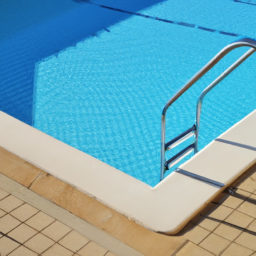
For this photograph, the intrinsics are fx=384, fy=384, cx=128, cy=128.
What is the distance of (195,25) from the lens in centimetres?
559

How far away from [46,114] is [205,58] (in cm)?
221

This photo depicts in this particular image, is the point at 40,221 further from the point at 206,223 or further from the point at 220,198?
the point at 220,198

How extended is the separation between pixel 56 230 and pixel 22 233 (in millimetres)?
174

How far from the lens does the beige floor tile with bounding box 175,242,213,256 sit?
182 cm

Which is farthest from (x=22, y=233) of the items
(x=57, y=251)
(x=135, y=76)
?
(x=135, y=76)

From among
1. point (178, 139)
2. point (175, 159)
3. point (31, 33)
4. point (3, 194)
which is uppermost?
point (178, 139)

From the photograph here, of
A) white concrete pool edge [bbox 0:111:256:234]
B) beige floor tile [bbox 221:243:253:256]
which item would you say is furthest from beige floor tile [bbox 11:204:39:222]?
beige floor tile [bbox 221:243:253:256]

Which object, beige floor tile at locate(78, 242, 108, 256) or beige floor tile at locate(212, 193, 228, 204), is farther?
beige floor tile at locate(212, 193, 228, 204)

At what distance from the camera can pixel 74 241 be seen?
193 centimetres

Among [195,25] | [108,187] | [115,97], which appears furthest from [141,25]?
[108,187]

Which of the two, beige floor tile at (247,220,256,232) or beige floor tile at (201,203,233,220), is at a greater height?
beige floor tile at (247,220,256,232)

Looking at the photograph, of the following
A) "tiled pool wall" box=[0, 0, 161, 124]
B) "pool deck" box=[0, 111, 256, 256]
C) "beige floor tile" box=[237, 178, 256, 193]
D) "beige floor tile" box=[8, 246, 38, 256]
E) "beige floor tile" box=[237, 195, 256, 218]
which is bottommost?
"tiled pool wall" box=[0, 0, 161, 124]

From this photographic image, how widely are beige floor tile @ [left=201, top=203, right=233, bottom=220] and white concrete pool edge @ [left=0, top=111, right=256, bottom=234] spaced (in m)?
0.04

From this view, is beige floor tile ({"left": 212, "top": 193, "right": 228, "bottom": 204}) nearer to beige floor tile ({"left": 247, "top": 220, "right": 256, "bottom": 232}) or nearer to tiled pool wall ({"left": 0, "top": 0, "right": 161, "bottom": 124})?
beige floor tile ({"left": 247, "top": 220, "right": 256, "bottom": 232})
